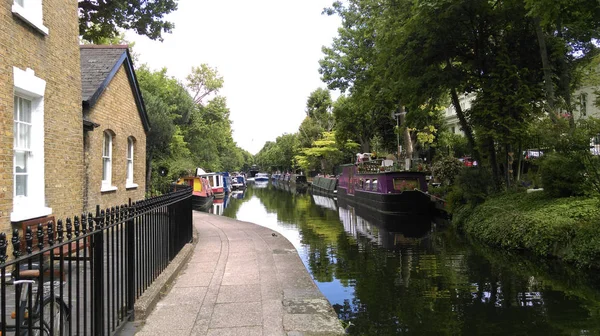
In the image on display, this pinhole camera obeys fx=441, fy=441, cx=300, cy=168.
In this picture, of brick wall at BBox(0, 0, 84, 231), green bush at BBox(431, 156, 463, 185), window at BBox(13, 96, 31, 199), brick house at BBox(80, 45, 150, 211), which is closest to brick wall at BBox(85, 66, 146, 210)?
brick house at BBox(80, 45, 150, 211)

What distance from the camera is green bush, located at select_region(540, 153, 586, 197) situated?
440 inches

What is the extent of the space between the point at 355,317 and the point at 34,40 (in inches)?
266

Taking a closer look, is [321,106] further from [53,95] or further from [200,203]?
[53,95]

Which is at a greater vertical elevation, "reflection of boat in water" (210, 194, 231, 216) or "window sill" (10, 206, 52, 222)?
"window sill" (10, 206, 52, 222)

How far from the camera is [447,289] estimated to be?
8.41 meters

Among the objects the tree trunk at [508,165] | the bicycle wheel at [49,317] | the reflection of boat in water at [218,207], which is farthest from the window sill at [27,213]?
the reflection of boat in water at [218,207]

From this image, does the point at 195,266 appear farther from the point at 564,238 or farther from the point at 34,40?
the point at 564,238

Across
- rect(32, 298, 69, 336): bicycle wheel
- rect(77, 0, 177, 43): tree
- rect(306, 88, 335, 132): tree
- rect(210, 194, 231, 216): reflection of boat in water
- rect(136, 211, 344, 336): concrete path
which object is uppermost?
rect(306, 88, 335, 132): tree

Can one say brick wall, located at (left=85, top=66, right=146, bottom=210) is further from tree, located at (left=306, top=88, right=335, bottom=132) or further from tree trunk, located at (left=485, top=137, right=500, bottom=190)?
tree, located at (left=306, top=88, right=335, bottom=132)

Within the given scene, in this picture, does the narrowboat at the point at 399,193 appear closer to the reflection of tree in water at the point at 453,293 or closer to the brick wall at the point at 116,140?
the reflection of tree in water at the point at 453,293

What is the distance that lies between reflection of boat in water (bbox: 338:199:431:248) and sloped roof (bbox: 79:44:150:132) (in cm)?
938

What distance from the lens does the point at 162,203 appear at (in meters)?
7.03

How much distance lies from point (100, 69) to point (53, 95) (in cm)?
429

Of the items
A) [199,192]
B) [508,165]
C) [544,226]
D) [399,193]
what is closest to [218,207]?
[199,192]
